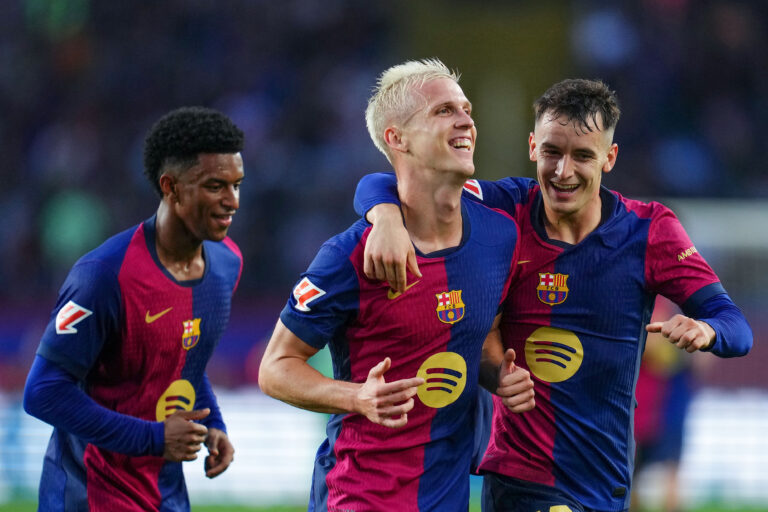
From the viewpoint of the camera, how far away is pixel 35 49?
14.8 metres

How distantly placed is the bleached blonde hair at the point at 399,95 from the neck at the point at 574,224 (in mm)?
697

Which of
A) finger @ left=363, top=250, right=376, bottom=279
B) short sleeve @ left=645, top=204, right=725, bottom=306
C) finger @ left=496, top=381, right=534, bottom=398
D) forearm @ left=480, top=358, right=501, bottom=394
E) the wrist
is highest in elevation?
the wrist

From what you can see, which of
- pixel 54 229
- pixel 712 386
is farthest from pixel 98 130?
pixel 712 386

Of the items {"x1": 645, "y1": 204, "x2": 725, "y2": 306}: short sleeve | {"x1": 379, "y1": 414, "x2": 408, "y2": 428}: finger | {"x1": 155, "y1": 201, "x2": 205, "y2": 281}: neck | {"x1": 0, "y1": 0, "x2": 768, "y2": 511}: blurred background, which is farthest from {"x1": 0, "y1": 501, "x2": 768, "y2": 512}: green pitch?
{"x1": 379, "y1": 414, "x2": 408, "y2": 428}: finger

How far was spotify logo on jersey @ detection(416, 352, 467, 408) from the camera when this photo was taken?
3.98m

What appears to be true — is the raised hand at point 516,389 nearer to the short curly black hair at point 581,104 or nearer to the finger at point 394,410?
the finger at point 394,410

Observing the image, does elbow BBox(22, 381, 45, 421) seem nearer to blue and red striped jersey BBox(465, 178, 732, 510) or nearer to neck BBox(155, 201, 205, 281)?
neck BBox(155, 201, 205, 281)

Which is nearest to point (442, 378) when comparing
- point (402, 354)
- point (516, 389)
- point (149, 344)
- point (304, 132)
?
point (402, 354)

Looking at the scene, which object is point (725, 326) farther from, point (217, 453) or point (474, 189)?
point (217, 453)

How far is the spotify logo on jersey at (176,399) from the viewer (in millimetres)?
4578

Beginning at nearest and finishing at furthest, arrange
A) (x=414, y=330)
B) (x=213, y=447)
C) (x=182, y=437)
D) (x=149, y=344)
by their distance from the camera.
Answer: (x=414, y=330) → (x=182, y=437) → (x=149, y=344) → (x=213, y=447)

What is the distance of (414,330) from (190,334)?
3.74 ft

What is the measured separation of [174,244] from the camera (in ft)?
15.2

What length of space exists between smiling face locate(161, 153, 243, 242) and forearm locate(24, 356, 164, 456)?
2.75 feet
